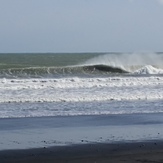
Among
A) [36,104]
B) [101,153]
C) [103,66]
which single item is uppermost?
[103,66]

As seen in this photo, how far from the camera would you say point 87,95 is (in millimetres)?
23438

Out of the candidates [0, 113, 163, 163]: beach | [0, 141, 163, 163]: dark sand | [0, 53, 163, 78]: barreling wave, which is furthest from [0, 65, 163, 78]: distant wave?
[0, 141, 163, 163]: dark sand

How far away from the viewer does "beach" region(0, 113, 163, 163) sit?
11.0m

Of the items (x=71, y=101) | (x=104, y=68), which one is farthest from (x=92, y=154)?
(x=104, y=68)

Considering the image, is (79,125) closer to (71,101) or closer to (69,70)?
(71,101)

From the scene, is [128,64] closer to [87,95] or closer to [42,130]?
[87,95]

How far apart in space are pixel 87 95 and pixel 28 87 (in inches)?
207

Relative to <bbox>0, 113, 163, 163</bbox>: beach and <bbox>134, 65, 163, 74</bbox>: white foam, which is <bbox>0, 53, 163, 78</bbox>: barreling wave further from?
<bbox>0, 113, 163, 163</bbox>: beach

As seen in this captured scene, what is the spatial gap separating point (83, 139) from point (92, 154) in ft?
5.53

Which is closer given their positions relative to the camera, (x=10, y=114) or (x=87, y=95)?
(x=10, y=114)

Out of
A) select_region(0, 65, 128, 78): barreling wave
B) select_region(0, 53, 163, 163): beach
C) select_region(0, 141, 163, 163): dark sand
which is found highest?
select_region(0, 65, 128, 78): barreling wave

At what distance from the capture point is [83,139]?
1295 centimetres

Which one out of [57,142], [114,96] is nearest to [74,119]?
[57,142]

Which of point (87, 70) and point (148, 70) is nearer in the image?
point (87, 70)
